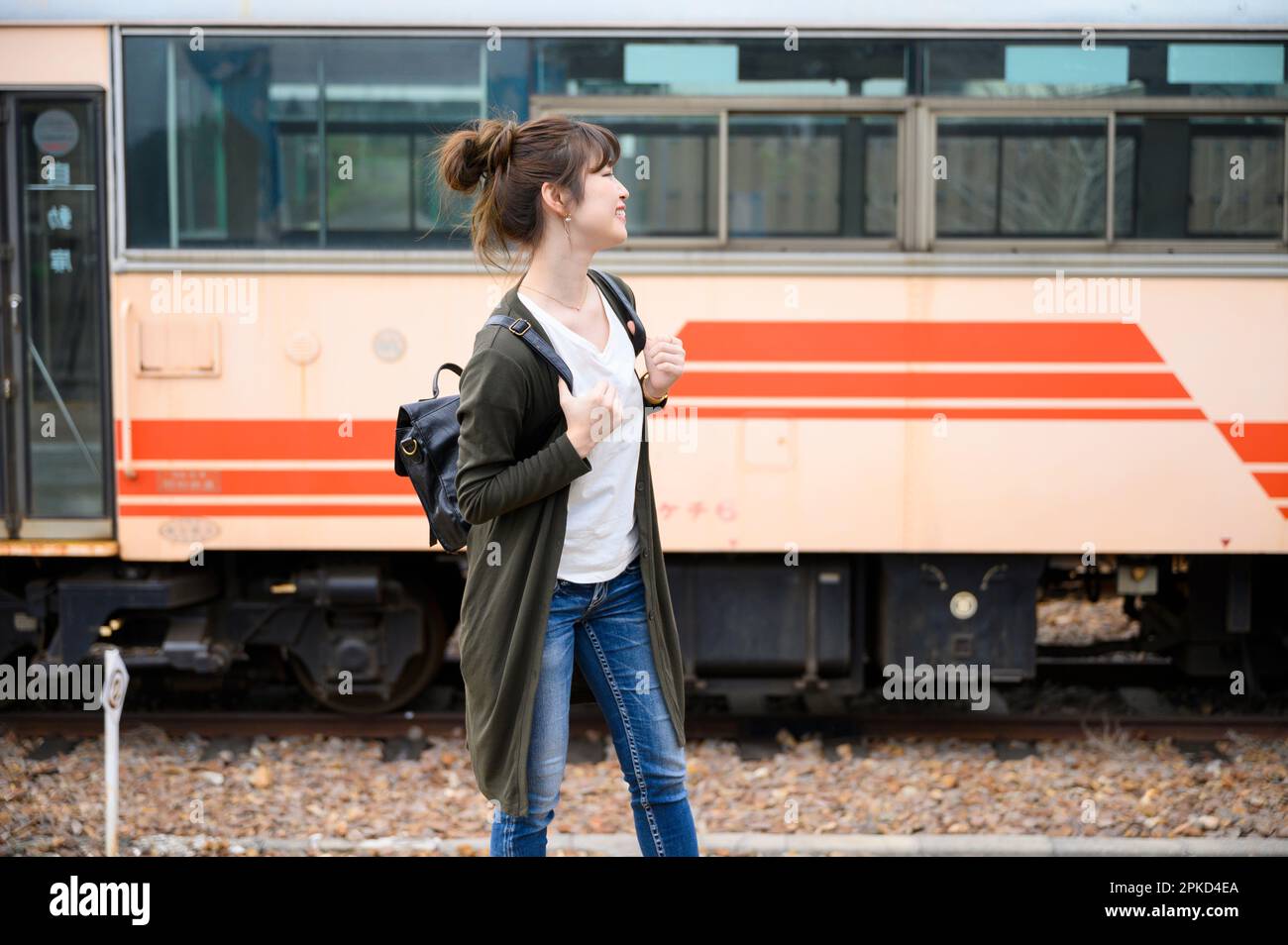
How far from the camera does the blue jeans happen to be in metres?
2.93

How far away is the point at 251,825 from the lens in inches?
207

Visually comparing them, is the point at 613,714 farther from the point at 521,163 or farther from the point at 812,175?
the point at 812,175

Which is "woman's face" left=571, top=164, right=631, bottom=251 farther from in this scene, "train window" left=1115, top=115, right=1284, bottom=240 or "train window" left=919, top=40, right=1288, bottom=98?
"train window" left=1115, top=115, right=1284, bottom=240

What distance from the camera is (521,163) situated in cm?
296

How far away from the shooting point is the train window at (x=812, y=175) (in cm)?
563

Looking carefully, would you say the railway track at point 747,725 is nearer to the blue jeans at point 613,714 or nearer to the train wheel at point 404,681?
the train wheel at point 404,681

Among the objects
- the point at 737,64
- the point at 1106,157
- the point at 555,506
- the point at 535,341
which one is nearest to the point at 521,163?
the point at 535,341

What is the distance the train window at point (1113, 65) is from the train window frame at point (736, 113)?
381 millimetres

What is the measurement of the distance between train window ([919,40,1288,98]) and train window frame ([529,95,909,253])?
15.0 inches

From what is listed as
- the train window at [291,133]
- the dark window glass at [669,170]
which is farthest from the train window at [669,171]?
the train window at [291,133]

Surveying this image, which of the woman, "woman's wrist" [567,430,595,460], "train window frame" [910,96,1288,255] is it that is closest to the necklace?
the woman

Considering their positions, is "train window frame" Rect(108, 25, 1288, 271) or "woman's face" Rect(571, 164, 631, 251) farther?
"train window frame" Rect(108, 25, 1288, 271)

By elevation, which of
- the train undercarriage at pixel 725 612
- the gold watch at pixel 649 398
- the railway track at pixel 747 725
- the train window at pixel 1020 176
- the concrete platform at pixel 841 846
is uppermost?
the train window at pixel 1020 176
